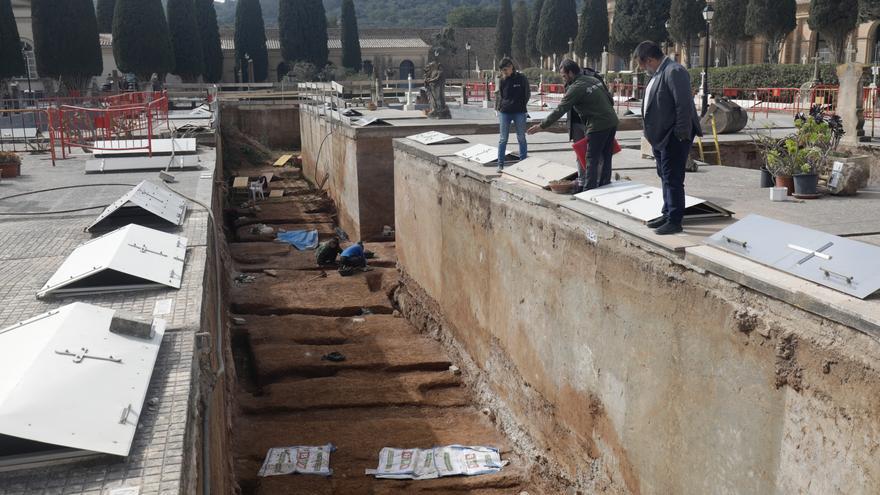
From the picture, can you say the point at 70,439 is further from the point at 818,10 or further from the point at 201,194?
the point at 818,10

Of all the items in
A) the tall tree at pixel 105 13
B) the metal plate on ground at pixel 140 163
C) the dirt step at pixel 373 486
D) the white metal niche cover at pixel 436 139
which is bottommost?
the dirt step at pixel 373 486

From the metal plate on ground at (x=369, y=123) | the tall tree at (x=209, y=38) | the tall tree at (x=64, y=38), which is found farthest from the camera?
the tall tree at (x=209, y=38)

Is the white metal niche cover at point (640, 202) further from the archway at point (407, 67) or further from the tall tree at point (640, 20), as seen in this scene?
the archway at point (407, 67)

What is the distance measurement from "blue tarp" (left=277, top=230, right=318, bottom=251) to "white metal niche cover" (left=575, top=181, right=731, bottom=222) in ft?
32.8

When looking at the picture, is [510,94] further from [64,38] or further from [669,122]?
[64,38]

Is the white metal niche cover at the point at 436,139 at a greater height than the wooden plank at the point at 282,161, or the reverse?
the white metal niche cover at the point at 436,139

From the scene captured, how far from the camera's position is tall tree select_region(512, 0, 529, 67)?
63181 mm

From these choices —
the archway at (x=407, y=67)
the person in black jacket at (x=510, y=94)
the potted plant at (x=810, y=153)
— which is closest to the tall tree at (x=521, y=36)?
the archway at (x=407, y=67)

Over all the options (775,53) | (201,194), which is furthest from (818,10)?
(201,194)

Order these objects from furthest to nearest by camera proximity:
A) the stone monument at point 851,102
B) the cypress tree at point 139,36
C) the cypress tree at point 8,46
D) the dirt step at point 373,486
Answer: the cypress tree at point 139,36 < the cypress tree at point 8,46 < the stone monument at point 851,102 < the dirt step at point 373,486

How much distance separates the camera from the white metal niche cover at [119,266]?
→ 6871mm

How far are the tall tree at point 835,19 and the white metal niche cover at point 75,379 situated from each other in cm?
3313

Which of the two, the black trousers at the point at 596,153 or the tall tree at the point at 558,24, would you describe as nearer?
the black trousers at the point at 596,153

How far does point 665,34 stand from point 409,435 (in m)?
39.9
